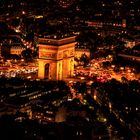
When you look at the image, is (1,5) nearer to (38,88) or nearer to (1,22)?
(1,22)

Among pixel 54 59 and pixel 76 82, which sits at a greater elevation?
pixel 54 59

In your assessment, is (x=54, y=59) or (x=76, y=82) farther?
(x=54, y=59)

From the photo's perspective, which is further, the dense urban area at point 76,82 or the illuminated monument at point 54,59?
the illuminated monument at point 54,59

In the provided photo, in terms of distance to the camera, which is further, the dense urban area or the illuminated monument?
the illuminated monument
